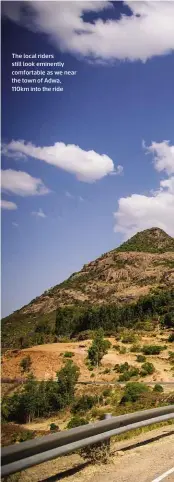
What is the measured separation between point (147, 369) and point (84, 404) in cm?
1394

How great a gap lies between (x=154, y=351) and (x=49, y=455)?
174ft

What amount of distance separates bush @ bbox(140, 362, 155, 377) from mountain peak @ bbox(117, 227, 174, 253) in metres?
128

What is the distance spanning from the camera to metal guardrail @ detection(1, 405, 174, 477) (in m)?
5.74

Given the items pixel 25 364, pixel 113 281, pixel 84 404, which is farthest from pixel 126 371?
pixel 113 281

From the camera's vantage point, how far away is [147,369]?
153ft

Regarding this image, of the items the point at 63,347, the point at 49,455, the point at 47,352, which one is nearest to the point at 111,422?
the point at 49,455

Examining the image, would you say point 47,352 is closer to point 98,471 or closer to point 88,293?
point 98,471

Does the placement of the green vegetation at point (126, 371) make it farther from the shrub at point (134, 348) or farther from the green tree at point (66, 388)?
the shrub at point (134, 348)

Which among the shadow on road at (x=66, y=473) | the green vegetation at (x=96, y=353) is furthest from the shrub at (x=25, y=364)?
the shadow on road at (x=66, y=473)

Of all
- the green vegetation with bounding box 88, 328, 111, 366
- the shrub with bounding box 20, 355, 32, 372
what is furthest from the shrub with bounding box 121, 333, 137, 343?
the shrub with bounding box 20, 355, 32, 372

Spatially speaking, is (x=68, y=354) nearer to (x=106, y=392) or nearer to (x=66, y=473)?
(x=106, y=392)

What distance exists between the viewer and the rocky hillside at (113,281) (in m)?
132

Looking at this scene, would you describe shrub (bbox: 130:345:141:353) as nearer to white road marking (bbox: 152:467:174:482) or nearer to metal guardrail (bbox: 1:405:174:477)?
metal guardrail (bbox: 1:405:174:477)

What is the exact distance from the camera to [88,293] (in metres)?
146
